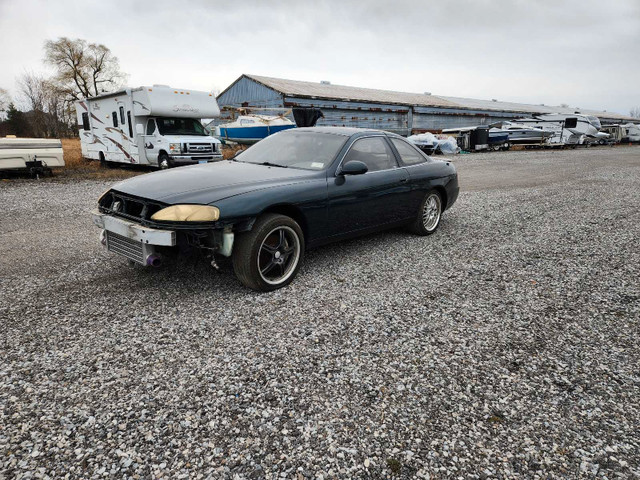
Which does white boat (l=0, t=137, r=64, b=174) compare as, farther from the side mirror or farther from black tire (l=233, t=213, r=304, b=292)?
the side mirror

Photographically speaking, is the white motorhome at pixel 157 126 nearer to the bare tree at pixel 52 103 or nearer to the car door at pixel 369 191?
the car door at pixel 369 191

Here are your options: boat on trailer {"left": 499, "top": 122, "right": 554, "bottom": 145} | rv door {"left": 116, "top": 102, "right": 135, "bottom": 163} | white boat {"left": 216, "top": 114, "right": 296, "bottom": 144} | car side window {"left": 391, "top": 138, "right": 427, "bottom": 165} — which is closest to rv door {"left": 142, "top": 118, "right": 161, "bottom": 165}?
rv door {"left": 116, "top": 102, "right": 135, "bottom": 163}

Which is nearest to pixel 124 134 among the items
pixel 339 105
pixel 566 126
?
pixel 339 105

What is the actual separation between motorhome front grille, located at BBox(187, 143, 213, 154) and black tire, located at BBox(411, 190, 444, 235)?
9.47m

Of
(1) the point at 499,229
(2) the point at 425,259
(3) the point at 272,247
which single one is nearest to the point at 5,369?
(3) the point at 272,247

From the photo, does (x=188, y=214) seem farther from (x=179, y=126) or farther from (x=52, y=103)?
(x=52, y=103)

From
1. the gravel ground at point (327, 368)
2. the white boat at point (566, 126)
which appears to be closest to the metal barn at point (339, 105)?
the white boat at point (566, 126)

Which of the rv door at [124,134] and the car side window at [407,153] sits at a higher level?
the rv door at [124,134]

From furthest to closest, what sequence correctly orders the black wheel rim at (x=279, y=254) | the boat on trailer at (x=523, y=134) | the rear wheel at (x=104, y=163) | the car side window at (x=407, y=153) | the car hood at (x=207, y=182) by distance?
1. the boat on trailer at (x=523, y=134)
2. the rear wheel at (x=104, y=163)
3. the car side window at (x=407, y=153)
4. the black wheel rim at (x=279, y=254)
5. the car hood at (x=207, y=182)

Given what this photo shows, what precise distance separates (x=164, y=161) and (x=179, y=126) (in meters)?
1.53

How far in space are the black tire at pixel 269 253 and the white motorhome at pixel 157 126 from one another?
10.0m

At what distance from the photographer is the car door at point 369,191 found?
430 cm

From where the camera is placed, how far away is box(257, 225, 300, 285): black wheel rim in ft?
12.4

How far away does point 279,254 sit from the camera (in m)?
3.83
